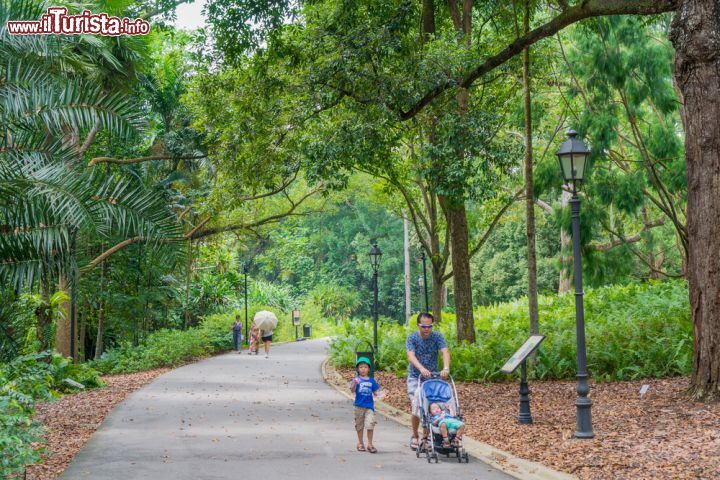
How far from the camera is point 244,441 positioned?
11367 mm

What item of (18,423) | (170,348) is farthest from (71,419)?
(170,348)

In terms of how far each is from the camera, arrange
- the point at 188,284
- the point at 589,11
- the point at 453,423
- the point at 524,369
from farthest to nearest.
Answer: the point at 188,284 < the point at 589,11 < the point at 524,369 < the point at 453,423

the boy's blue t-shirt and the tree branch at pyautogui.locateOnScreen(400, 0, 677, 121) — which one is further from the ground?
the tree branch at pyautogui.locateOnScreen(400, 0, 677, 121)

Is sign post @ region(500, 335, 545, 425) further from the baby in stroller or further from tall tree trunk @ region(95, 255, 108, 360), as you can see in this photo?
tall tree trunk @ region(95, 255, 108, 360)

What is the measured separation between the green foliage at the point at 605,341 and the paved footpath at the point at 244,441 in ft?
10.3

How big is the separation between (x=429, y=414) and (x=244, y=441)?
2990 millimetres

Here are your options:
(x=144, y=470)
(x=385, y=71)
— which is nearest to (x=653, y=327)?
(x=385, y=71)

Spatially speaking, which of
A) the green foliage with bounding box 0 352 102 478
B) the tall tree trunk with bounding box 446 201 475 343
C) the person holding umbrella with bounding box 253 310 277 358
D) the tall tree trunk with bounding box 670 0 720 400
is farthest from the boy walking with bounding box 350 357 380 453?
the person holding umbrella with bounding box 253 310 277 358

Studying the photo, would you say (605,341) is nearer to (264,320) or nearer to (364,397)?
(364,397)

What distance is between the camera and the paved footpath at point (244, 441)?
8.98 m

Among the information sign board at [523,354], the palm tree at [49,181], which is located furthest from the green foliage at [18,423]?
the information sign board at [523,354]

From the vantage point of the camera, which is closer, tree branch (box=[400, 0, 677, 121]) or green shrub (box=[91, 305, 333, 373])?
tree branch (box=[400, 0, 677, 121])

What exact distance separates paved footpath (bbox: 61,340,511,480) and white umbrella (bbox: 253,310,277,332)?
479 inches

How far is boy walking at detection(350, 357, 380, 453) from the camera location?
10219mm
